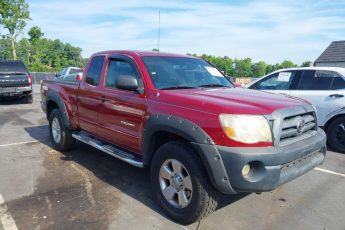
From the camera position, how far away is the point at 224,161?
3.28 metres

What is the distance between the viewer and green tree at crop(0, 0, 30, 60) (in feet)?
123

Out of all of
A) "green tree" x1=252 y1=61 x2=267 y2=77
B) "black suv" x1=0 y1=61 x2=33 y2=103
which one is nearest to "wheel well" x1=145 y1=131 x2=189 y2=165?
"black suv" x1=0 y1=61 x2=33 y2=103

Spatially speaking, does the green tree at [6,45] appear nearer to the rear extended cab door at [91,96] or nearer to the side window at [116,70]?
the rear extended cab door at [91,96]

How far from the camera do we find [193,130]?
3.46 m

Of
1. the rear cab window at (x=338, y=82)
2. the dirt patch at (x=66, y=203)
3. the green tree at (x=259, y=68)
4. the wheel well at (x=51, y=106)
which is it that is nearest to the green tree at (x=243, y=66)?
the green tree at (x=259, y=68)

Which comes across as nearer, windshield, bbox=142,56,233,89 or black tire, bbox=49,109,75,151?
windshield, bbox=142,56,233,89

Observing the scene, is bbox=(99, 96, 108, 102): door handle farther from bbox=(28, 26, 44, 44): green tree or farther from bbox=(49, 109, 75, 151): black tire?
bbox=(28, 26, 44, 44): green tree

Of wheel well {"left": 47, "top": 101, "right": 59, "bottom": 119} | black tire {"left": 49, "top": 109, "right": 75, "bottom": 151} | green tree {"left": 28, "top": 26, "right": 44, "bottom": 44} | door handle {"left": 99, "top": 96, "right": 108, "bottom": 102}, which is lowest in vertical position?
black tire {"left": 49, "top": 109, "right": 75, "bottom": 151}

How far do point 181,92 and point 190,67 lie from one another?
101 cm

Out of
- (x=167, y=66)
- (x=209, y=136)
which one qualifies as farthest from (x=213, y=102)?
(x=167, y=66)

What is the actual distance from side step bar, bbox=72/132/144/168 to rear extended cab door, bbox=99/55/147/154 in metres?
0.09

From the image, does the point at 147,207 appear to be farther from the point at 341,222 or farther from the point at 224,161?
the point at 341,222

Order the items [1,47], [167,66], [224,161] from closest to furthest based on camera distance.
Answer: [224,161] → [167,66] → [1,47]

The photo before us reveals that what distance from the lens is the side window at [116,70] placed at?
15.5 feet
